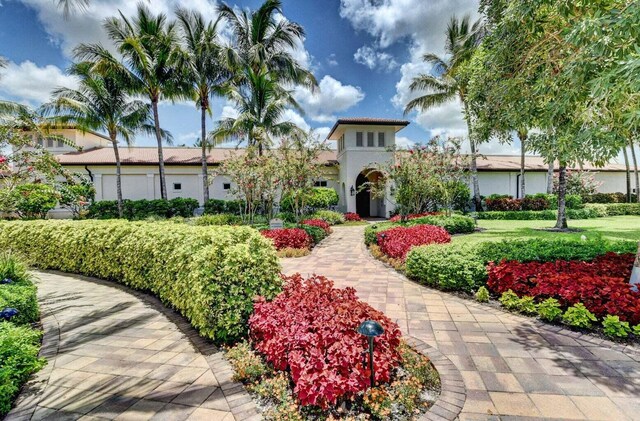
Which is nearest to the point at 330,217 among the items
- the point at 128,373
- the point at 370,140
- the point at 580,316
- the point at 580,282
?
the point at 370,140

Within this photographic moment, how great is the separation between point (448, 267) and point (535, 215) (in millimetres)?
17272

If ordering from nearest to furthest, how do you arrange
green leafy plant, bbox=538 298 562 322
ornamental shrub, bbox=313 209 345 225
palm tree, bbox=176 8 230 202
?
green leafy plant, bbox=538 298 562 322 → palm tree, bbox=176 8 230 202 → ornamental shrub, bbox=313 209 345 225

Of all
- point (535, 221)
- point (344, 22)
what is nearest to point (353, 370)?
point (344, 22)

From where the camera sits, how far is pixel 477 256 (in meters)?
6.32

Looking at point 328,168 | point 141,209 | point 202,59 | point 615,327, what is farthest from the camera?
point 328,168

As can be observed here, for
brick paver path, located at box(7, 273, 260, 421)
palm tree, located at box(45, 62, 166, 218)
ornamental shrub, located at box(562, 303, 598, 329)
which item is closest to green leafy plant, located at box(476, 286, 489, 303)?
ornamental shrub, located at box(562, 303, 598, 329)

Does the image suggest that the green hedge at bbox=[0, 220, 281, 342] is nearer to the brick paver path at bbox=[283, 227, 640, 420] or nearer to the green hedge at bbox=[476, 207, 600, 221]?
the brick paver path at bbox=[283, 227, 640, 420]

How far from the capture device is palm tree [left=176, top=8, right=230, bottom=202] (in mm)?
17422

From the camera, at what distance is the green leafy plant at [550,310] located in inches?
175

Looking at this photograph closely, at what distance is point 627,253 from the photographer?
629 centimetres

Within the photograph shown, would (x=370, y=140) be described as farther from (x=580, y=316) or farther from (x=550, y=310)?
(x=580, y=316)

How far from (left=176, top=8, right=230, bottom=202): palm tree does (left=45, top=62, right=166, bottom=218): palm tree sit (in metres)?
4.52

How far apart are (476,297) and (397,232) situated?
4451mm

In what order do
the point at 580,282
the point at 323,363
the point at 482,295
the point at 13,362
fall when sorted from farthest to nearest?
the point at 482,295, the point at 580,282, the point at 13,362, the point at 323,363
